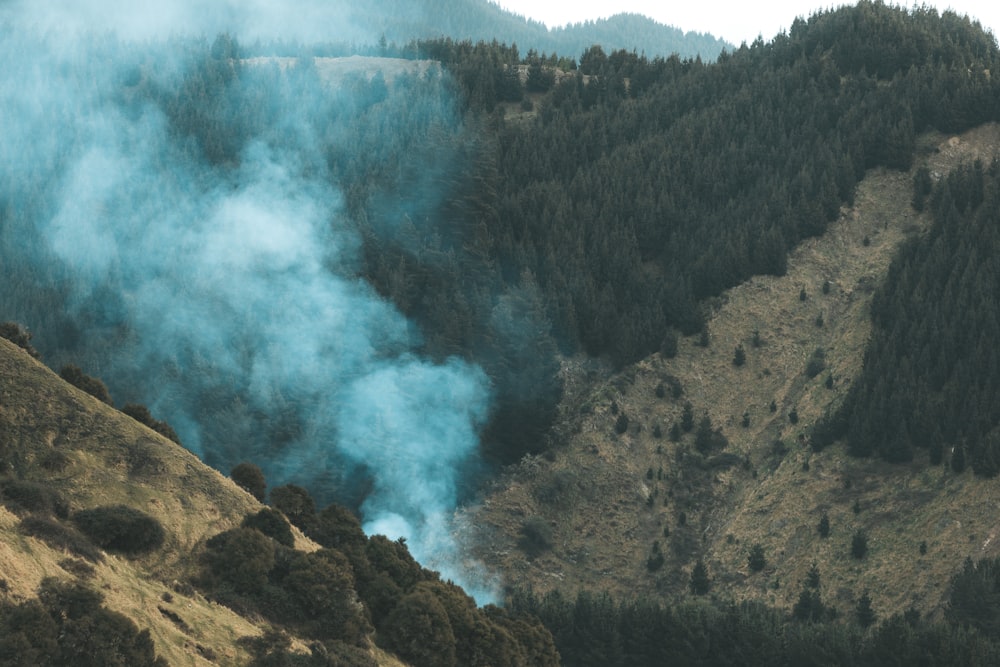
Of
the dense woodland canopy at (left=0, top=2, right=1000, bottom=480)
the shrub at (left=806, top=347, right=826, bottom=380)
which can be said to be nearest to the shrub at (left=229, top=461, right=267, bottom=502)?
the dense woodland canopy at (left=0, top=2, right=1000, bottom=480)

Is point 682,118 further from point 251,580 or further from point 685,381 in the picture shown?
point 251,580

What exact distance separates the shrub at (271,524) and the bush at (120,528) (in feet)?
18.1

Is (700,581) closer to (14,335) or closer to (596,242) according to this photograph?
(596,242)

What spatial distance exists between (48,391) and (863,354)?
62994mm

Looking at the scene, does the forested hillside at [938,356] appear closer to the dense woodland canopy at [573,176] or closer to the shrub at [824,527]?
the shrub at [824,527]

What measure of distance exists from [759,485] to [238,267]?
4645 cm

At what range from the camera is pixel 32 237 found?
122 metres

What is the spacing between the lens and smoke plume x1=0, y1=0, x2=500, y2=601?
92.8 metres

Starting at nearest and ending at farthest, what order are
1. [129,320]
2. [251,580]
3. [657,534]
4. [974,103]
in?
[251,580], [657,534], [129,320], [974,103]

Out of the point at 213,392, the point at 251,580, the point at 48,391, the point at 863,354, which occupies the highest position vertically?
the point at 863,354

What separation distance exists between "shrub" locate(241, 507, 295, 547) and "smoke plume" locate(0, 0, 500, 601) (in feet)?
113

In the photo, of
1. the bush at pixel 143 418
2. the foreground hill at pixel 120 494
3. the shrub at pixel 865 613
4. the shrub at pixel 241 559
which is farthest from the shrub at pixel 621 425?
the shrub at pixel 241 559

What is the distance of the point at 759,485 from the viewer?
9144cm

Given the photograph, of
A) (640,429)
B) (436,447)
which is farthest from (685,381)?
(436,447)
